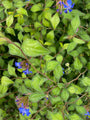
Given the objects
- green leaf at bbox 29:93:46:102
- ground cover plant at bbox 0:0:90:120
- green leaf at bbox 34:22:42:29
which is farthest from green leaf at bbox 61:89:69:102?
green leaf at bbox 34:22:42:29

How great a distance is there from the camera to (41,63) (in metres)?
0.96

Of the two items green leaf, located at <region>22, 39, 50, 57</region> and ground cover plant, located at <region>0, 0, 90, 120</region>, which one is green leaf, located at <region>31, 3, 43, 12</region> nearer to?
ground cover plant, located at <region>0, 0, 90, 120</region>

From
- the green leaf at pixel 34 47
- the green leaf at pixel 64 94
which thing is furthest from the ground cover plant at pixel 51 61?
the green leaf at pixel 34 47

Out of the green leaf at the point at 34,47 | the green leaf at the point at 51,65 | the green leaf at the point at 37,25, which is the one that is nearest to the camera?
the green leaf at the point at 34,47

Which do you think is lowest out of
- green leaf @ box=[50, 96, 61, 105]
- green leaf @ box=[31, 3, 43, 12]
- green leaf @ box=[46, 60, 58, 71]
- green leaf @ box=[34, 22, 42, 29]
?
green leaf @ box=[50, 96, 61, 105]

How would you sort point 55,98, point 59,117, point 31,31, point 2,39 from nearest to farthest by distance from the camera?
1. point 2,39
2. point 59,117
3. point 55,98
4. point 31,31

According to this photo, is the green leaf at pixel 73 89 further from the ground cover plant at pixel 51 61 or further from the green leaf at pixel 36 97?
the green leaf at pixel 36 97

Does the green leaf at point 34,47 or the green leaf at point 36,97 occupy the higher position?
the green leaf at point 34,47

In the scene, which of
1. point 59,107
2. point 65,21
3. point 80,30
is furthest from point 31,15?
point 59,107

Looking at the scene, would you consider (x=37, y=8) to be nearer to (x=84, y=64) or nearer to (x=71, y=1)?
(x=71, y=1)

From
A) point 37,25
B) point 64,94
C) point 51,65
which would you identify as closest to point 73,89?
point 64,94

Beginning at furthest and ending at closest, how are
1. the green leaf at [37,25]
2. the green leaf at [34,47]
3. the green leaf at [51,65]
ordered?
the green leaf at [37,25] < the green leaf at [51,65] < the green leaf at [34,47]

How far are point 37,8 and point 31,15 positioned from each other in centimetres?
13

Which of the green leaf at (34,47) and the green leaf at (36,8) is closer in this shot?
the green leaf at (34,47)
